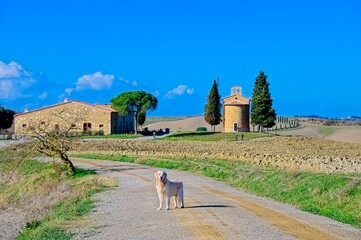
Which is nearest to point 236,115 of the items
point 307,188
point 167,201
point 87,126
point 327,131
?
point 87,126

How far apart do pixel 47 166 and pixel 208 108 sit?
57210mm

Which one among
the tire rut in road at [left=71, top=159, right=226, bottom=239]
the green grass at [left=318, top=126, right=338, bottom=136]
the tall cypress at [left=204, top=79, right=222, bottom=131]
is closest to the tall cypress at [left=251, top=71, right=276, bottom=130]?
the tall cypress at [left=204, top=79, right=222, bottom=131]

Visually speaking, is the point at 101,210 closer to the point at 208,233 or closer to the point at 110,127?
the point at 208,233

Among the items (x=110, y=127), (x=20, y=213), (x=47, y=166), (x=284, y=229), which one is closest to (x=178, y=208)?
(x=284, y=229)

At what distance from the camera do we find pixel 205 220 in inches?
642

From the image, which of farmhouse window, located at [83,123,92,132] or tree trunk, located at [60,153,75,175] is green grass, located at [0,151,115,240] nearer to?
tree trunk, located at [60,153,75,175]

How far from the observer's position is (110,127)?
87.9 m

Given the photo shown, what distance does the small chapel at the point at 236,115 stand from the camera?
9256 cm

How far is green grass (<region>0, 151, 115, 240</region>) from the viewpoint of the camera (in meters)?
18.5

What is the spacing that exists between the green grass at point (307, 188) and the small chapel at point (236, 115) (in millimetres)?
57273

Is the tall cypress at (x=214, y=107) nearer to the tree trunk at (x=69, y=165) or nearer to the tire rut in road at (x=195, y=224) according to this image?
the tree trunk at (x=69, y=165)

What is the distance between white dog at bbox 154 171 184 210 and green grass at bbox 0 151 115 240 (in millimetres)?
2625

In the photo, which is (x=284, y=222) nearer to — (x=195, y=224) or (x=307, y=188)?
(x=195, y=224)

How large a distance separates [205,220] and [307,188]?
7.39 m
